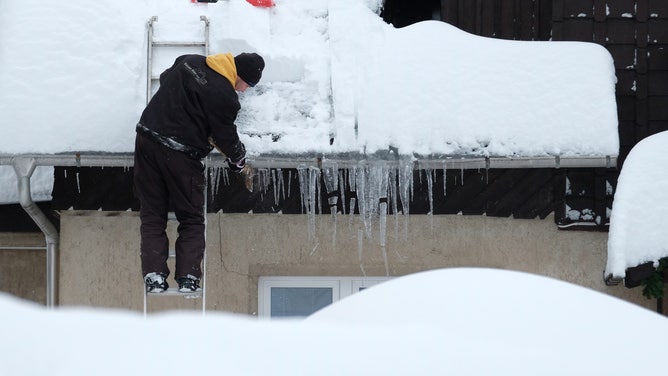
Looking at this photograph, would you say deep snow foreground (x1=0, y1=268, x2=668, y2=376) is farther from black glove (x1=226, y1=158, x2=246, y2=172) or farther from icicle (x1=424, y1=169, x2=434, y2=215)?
icicle (x1=424, y1=169, x2=434, y2=215)

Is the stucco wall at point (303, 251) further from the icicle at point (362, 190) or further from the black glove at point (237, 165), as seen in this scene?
the black glove at point (237, 165)

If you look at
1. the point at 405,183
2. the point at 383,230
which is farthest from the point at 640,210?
the point at 383,230

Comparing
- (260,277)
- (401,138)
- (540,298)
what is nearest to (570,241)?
(401,138)

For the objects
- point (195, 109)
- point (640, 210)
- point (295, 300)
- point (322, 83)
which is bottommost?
point (295, 300)

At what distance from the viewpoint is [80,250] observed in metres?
6.40

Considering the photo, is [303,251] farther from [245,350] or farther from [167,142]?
[245,350]

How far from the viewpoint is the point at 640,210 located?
5.92 meters

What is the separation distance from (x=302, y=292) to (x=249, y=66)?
180cm

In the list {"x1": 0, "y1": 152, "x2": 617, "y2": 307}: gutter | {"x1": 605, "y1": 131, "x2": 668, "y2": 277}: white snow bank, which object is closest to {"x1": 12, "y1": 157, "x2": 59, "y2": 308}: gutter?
{"x1": 0, "y1": 152, "x2": 617, "y2": 307}: gutter

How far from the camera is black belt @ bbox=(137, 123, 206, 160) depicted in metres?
5.36

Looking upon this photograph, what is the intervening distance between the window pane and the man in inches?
51.3

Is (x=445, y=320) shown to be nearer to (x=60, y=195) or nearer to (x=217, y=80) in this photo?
(x=217, y=80)

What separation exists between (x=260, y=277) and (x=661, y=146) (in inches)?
106

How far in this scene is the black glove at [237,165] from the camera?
554 centimetres
